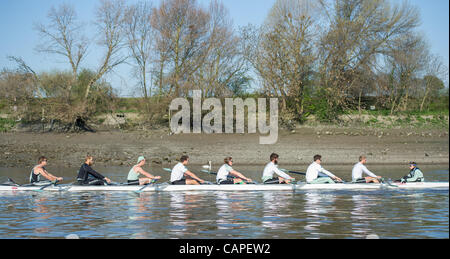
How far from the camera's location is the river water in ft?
37.0

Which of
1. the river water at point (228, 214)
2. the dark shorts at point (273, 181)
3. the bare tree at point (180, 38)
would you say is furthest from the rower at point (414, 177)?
the bare tree at point (180, 38)

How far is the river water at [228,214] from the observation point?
1128 centimetres

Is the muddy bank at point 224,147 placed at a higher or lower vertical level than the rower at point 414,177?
higher

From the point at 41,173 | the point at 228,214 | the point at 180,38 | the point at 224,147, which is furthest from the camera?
the point at 180,38

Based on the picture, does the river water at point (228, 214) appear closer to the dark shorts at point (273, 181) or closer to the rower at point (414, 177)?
the rower at point (414, 177)

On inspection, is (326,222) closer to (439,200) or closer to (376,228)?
(376,228)

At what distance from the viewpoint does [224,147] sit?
2977cm

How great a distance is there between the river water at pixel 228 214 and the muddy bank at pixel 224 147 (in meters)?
10.3

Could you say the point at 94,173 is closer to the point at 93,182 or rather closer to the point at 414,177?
the point at 93,182

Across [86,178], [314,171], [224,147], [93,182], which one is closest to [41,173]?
[86,178]

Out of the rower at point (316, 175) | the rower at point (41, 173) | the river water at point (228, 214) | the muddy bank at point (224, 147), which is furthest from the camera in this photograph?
the muddy bank at point (224, 147)

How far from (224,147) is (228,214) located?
1616cm

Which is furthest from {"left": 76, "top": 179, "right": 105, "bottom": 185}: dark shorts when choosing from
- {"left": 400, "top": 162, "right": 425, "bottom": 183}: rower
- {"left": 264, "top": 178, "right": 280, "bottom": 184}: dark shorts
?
{"left": 400, "top": 162, "right": 425, "bottom": 183}: rower

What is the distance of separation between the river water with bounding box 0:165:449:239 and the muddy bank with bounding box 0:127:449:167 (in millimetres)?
10288
